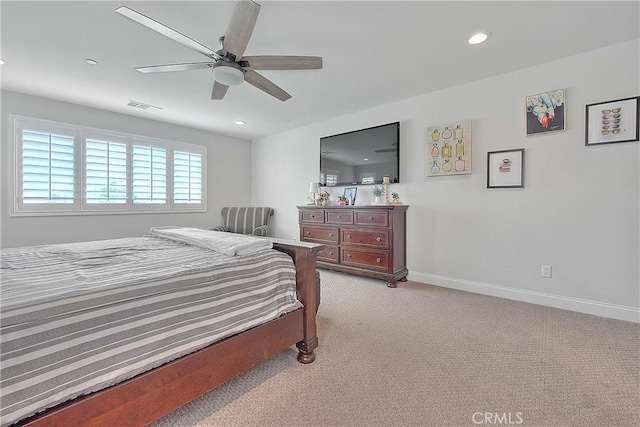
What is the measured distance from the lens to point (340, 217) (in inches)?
157

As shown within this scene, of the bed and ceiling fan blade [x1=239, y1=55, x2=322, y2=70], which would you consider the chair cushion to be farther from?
ceiling fan blade [x1=239, y1=55, x2=322, y2=70]

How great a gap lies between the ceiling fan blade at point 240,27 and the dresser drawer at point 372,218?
238 centimetres

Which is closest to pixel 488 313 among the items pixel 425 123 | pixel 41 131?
pixel 425 123

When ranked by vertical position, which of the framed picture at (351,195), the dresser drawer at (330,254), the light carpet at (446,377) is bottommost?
the light carpet at (446,377)

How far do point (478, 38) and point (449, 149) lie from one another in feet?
4.19

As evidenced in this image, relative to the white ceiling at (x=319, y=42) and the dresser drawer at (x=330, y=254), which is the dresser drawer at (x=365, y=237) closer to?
the dresser drawer at (x=330, y=254)

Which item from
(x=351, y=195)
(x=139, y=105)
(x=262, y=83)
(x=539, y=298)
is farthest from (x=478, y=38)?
(x=139, y=105)

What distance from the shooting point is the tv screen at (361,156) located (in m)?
3.85

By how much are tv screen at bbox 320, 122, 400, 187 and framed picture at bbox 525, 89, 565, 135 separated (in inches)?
57.0

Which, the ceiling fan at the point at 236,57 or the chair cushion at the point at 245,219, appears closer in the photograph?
the ceiling fan at the point at 236,57

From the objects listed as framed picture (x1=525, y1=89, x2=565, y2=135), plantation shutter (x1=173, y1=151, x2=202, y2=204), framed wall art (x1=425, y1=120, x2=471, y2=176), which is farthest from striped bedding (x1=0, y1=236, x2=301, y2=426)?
plantation shutter (x1=173, y1=151, x2=202, y2=204)

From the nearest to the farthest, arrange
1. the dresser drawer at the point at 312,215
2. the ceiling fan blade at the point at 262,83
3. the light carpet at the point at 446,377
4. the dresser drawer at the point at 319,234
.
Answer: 1. the light carpet at the point at 446,377
2. the ceiling fan blade at the point at 262,83
3. the dresser drawer at the point at 319,234
4. the dresser drawer at the point at 312,215

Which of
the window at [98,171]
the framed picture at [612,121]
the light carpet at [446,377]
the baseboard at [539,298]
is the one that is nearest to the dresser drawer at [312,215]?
the baseboard at [539,298]

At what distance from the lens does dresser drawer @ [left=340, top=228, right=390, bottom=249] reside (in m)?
3.53
